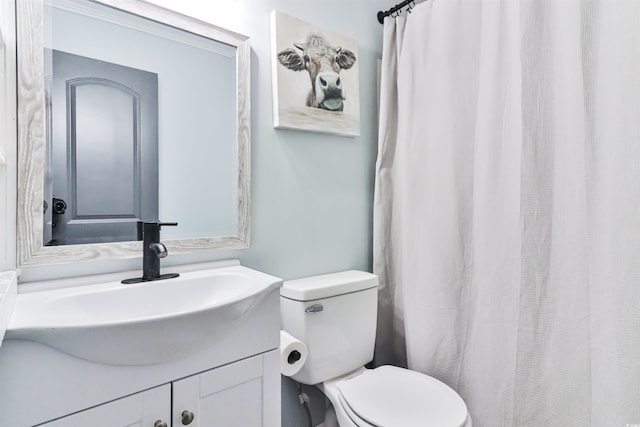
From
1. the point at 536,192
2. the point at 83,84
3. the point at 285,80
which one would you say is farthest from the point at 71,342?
the point at 536,192

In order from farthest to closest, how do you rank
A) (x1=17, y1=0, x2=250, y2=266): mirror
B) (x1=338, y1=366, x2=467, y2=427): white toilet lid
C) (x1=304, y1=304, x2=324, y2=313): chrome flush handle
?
(x1=304, y1=304, x2=324, y2=313): chrome flush handle, (x1=338, y1=366, x2=467, y2=427): white toilet lid, (x1=17, y1=0, x2=250, y2=266): mirror

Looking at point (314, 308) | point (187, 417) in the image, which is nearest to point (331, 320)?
point (314, 308)

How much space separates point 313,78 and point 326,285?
0.84m

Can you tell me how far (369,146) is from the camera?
5.53ft

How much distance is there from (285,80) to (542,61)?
35.1 inches

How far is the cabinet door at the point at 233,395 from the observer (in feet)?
2.60

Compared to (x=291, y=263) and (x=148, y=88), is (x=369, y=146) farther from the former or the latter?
(x=148, y=88)

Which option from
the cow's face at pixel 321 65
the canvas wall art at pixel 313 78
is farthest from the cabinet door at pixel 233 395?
the cow's face at pixel 321 65

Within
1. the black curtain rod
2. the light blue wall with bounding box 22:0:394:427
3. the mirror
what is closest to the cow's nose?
the light blue wall with bounding box 22:0:394:427

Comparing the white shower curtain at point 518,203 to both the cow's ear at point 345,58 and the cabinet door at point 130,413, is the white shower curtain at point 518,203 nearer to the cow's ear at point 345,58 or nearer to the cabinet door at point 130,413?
the cow's ear at point 345,58

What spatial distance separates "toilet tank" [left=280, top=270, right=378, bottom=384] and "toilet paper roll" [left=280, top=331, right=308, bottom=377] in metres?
0.10

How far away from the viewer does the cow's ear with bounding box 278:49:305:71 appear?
1.33m

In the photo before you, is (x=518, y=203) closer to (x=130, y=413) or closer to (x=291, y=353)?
(x=291, y=353)

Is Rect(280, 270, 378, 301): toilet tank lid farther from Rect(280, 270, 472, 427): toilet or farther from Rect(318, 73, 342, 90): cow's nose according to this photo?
Rect(318, 73, 342, 90): cow's nose
